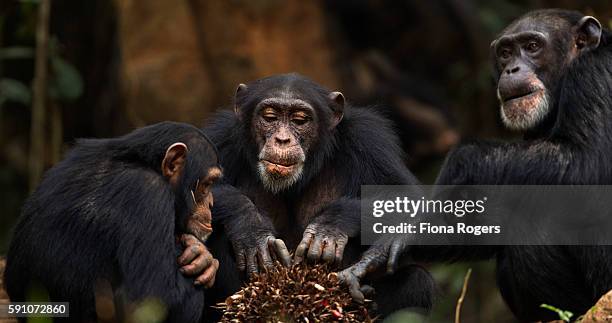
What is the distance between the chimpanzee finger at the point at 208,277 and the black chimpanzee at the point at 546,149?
3.65 feet

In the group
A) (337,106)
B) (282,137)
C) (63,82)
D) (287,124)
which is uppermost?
(63,82)

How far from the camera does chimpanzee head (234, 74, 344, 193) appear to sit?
881cm

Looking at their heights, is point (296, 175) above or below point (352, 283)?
above

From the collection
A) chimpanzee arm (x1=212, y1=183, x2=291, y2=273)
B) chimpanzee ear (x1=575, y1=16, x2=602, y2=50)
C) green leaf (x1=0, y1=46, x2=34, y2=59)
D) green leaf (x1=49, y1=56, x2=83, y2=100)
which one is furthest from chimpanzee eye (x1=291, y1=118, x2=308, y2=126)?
green leaf (x1=0, y1=46, x2=34, y2=59)

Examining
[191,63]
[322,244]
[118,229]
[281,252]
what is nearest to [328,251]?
[322,244]

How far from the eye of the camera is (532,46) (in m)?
9.30

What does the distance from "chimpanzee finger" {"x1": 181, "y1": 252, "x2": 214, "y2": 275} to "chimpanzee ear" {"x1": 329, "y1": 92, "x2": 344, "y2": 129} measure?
6.01ft

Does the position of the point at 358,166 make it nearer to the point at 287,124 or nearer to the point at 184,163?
the point at 287,124

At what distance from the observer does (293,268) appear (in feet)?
24.6

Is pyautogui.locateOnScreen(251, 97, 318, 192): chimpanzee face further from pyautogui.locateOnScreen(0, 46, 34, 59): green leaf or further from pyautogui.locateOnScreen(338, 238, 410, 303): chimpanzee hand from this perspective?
pyautogui.locateOnScreen(0, 46, 34, 59): green leaf

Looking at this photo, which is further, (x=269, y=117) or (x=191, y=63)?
(x=191, y=63)

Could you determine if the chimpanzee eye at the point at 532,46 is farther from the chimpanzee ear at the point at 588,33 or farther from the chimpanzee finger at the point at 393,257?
the chimpanzee finger at the point at 393,257

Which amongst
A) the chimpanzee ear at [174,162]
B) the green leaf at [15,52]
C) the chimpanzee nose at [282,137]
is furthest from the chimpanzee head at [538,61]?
the green leaf at [15,52]

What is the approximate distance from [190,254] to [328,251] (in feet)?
3.46
